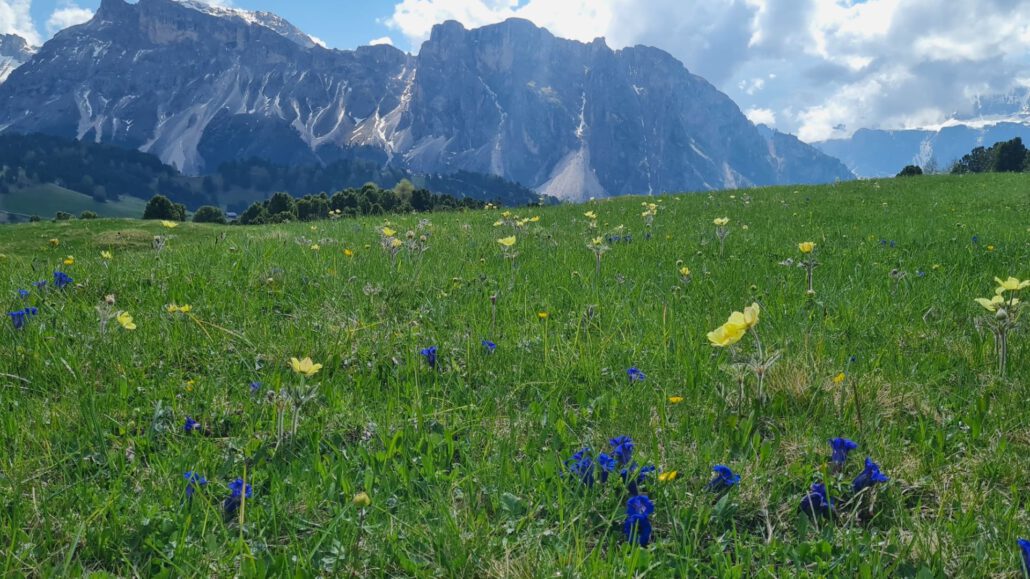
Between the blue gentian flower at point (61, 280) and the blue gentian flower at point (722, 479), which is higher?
the blue gentian flower at point (61, 280)

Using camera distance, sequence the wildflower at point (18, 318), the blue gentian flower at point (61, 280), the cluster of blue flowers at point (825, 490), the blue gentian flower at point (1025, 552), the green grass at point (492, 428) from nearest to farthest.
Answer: the blue gentian flower at point (1025, 552)
the green grass at point (492, 428)
the cluster of blue flowers at point (825, 490)
the wildflower at point (18, 318)
the blue gentian flower at point (61, 280)

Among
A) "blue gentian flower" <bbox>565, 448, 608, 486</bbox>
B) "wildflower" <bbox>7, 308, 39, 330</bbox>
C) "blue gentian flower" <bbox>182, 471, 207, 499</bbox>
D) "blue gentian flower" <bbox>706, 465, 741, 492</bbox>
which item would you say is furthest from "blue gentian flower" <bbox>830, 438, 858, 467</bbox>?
"wildflower" <bbox>7, 308, 39, 330</bbox>

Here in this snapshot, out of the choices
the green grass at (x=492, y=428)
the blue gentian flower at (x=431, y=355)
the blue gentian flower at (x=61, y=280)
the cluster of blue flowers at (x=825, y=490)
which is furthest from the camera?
the blue gentian flower at (x=61, y=280)

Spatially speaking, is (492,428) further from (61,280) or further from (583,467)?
(61,280)

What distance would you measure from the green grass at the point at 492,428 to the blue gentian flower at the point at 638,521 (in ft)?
0.20

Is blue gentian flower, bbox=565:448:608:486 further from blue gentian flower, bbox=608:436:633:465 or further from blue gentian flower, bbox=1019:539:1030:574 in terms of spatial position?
blue gentian flower, bbox=1019:539:1030:574

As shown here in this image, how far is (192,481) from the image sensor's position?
2215 mm

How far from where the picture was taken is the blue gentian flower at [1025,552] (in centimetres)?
166

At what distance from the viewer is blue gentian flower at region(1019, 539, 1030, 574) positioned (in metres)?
1.66

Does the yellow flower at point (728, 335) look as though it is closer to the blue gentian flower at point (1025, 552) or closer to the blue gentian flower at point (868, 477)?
the blue gentian flower at point (868, 477)

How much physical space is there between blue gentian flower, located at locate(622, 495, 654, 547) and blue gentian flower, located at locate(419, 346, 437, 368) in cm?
168

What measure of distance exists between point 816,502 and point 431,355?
2082 mm

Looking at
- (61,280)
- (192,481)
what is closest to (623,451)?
(192,481)

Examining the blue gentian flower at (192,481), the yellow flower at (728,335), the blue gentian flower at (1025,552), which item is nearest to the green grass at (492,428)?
the blue gentian flower at (192,481)
